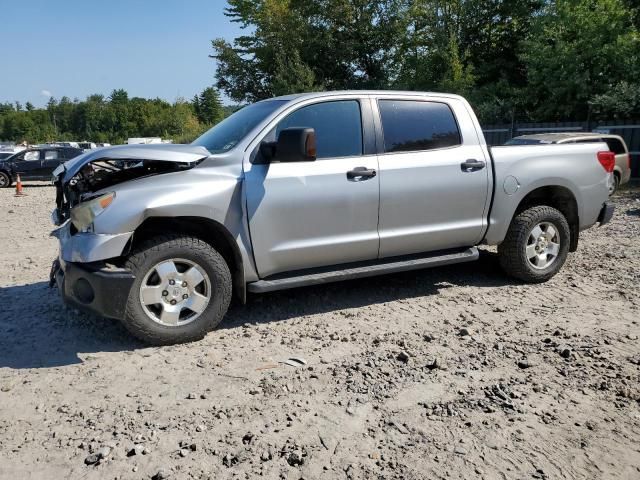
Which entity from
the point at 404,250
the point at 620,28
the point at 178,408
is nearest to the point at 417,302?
the point at 404,250

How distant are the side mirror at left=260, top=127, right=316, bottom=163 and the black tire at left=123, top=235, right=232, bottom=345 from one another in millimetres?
888

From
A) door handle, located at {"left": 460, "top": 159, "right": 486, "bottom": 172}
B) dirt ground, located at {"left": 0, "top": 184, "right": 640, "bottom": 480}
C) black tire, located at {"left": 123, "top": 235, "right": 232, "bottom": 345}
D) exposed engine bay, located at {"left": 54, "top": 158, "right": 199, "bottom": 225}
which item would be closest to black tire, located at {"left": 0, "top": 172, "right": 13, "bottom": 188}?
dirt ground, located at {"left": 0, "top": 184, "right": 640, "bottom": 480}

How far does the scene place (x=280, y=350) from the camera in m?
3.84

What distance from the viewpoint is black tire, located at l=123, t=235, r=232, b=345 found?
3693mm

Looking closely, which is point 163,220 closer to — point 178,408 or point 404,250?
point 178,408

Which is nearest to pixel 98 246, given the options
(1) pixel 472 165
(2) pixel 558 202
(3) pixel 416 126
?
(3) pixel 416 126

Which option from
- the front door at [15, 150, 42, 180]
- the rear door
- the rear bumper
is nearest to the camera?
the rear door

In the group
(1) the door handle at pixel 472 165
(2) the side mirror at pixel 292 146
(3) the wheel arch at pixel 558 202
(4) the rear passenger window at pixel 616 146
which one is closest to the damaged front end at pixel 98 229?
(2) the side mirror at pixel 292 146

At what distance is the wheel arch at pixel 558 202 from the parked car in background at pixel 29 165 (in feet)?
62.1

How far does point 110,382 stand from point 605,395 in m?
3.18

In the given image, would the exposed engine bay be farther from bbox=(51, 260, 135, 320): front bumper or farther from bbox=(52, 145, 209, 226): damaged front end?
bbox=(51, 260, 135, 320): front bumper

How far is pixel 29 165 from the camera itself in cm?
1962

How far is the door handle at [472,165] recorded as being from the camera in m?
4.80

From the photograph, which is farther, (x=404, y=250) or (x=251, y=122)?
(x=404, y=250)
